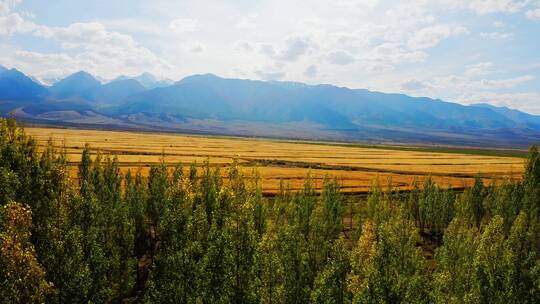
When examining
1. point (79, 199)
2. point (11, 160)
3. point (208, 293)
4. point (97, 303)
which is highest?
point (11, 160)

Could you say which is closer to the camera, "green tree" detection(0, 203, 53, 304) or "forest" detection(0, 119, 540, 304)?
"green tree" detection(0, 203, 53, 304)

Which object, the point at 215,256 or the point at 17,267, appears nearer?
the point at 17,267

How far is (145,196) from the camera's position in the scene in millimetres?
69062

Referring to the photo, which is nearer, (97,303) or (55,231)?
(55,231)

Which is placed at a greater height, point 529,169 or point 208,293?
point 529,169

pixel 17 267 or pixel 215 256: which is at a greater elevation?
pixel 17 267

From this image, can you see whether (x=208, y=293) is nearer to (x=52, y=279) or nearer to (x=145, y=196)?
(x=52, y=279)

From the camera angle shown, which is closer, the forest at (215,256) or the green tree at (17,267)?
the green tree at (17,267)

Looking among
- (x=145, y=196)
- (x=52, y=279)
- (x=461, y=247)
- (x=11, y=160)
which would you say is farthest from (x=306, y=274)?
(x=11, y=160)

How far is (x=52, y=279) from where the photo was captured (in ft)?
128

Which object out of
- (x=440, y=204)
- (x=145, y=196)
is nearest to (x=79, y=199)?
(x=145, y=196)

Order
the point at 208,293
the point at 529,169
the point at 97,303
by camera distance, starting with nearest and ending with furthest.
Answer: the point at 208,293
the point at 97,303
the point at 529,169

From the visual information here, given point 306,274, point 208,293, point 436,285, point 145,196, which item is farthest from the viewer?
point 145,196

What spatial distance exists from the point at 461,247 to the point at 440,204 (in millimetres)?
45540
